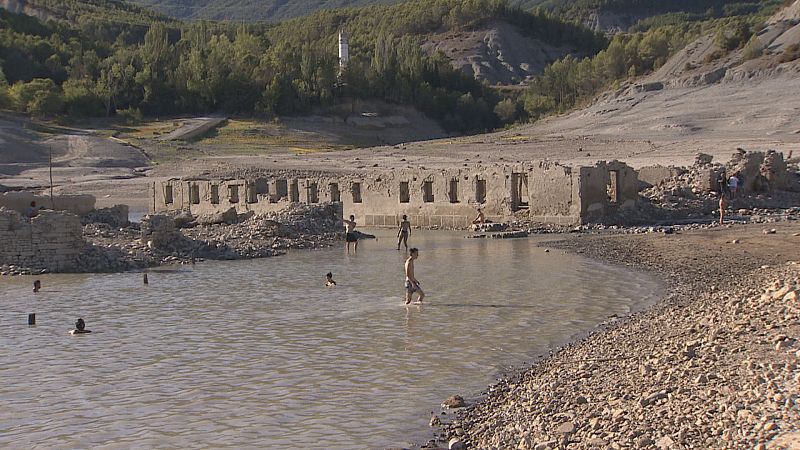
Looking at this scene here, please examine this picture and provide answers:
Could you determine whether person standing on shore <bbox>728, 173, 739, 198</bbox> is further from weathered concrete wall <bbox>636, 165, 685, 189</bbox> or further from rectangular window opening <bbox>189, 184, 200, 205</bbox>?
rectangular window opening <bbox>189, 184, 200, 205</bbox>

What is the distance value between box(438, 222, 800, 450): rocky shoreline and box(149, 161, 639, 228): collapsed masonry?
13.0 m

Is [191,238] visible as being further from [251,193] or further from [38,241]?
[251,193]

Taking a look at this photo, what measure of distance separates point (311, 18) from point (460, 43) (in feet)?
66.3

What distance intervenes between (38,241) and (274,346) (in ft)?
31.0

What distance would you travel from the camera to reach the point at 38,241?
752 inches

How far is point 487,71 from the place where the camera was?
10481 cm

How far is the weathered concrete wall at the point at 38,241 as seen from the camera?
18.9 m

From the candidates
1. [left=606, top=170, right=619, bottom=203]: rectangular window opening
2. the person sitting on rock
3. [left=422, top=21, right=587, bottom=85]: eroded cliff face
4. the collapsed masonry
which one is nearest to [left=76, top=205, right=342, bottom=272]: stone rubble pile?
the collapsed masonry

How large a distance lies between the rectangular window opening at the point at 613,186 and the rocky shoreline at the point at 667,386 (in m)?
14.2

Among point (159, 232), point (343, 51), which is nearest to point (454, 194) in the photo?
point (159, 232)

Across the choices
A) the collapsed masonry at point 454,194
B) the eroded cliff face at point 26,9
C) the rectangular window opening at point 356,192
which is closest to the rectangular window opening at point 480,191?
the collapsed masonry at point 454,194

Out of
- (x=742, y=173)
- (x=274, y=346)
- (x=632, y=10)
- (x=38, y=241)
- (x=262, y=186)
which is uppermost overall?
(x=632, y=10)

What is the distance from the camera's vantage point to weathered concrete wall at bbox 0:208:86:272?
61.9 feet

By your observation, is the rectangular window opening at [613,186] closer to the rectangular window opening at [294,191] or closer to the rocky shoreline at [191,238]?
the rocky shoreline at [191,238]
